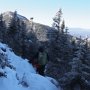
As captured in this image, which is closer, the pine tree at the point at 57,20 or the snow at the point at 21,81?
the snow at the point at 21,81

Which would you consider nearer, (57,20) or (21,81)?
(21,81)

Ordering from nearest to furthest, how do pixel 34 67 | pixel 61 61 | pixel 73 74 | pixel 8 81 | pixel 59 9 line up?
pixel 8 81 < pixel 34 67 < pixel 73 74 < pixel 61 61 < pixel 59 9

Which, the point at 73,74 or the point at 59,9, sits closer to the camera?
the point at 73,74

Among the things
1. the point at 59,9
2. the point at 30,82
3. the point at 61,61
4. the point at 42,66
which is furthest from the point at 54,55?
the point at 30,82

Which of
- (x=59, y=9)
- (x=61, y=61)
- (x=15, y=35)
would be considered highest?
(x=59, y=9)

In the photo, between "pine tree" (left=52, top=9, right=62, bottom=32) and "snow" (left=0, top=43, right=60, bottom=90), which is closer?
"snow" (left=0, top=43, right=60, bottom=90)

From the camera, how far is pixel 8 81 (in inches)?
315

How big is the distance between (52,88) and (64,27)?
155 ft

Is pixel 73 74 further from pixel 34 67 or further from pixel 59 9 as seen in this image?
pixel 59 9

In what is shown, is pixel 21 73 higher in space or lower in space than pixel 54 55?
higher

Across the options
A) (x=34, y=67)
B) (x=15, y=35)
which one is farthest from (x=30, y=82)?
(x=15, y=35)

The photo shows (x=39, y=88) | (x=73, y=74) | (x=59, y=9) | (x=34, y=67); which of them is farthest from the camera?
(x=59, y=9)

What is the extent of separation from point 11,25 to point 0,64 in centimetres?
4347

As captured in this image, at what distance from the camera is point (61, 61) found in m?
50.2
